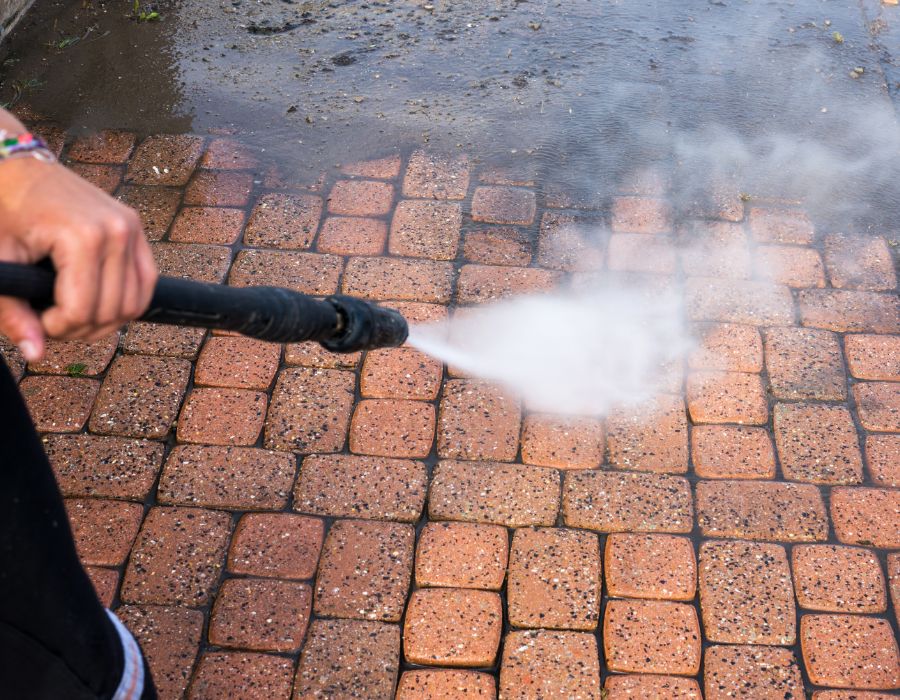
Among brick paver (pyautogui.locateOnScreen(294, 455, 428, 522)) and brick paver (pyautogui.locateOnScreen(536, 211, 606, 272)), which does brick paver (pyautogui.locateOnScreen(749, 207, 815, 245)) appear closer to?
brick paver (pyautogui.locateOnScreen(536, 211, 606, 272))

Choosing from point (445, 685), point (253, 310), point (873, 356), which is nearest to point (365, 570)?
point (445, 685)

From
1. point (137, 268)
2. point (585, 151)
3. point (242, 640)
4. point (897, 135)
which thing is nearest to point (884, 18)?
point (897, 135)

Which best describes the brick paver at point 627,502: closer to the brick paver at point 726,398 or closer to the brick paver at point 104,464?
the brick paver at point 726,398

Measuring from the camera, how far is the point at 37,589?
148 cm

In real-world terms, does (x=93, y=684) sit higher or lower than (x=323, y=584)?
higher

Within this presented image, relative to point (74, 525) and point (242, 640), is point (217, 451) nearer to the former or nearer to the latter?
point (74, 525)

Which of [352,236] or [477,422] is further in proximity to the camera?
[352,236]

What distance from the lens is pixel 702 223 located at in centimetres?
413

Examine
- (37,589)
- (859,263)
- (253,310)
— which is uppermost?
(253,310)

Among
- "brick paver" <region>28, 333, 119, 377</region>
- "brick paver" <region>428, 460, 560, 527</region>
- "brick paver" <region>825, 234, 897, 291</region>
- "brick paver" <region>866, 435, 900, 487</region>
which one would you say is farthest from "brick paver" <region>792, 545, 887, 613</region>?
"brick paver" <region>28, 333, 119, 377</region>

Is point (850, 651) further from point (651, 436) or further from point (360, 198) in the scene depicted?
point (360, 198)

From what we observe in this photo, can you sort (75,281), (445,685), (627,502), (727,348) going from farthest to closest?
(727,348)
(627,502)
(445,685)
(75,281)

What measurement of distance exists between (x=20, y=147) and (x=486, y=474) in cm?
206

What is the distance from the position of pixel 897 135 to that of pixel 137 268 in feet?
14.8
